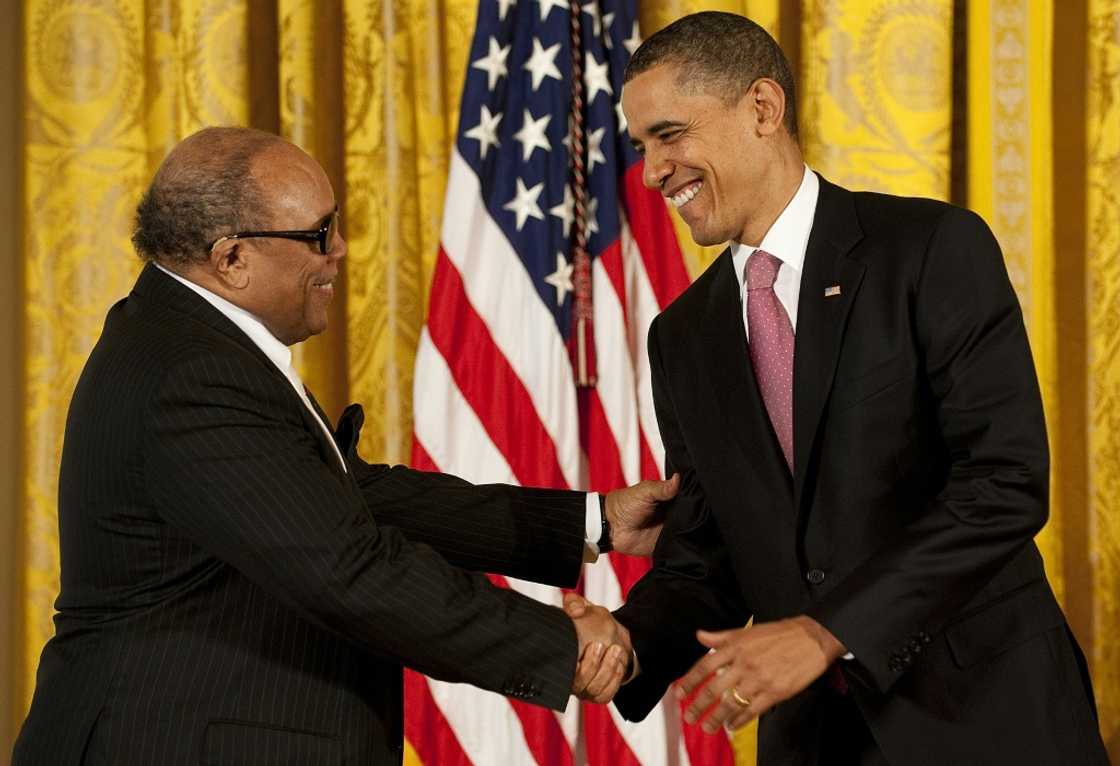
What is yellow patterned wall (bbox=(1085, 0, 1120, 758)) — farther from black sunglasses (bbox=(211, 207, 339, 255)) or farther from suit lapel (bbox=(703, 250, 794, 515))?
black sunglasses (bbox=(211, 207, 339, 255))

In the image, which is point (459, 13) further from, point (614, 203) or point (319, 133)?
point (614, 203)

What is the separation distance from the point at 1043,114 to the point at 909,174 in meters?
0.43

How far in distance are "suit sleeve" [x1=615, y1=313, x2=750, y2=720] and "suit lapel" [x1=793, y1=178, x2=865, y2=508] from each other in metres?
0.40

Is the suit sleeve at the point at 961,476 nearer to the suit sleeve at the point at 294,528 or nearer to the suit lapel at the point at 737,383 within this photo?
the suit lapel at the point at 737,383

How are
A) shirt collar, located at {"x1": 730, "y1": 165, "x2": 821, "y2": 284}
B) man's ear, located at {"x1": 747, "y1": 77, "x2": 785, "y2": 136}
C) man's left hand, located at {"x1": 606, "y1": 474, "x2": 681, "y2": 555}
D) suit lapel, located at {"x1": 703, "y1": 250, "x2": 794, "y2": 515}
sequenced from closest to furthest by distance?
1. suit lapel, located at {"x1": 703, "y1": 250, "x2": 794, "y2": 515}
2. shirt collar, located at {"x1": 730, "y1": 165, "x2": 821, "y2": 284}
3. man's ear, located at {"x1": 747, "y1": 77, "x2": 785, "y2": 136}
4. man's left hand, located at {"x1": 606, "y1": 474, "x2": 681, "y2": 555}

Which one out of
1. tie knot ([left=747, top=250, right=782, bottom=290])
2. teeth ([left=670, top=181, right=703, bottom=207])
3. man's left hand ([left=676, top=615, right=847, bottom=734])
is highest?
teeth ([left=670, top=181, right=703, bottom=207])

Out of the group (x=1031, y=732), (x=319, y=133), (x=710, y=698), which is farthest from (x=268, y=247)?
(x=319, y=133)

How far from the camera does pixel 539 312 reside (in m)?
3.61

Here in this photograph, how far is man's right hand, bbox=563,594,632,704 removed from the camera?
2.25 meters

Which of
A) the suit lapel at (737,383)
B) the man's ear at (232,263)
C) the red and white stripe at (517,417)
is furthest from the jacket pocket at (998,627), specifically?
the red and white stripe at (517,417)

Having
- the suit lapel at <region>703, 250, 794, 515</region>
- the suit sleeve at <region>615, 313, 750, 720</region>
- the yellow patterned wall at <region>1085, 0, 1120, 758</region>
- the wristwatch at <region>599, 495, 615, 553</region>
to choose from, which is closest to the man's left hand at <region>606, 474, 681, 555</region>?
the wristwatch at <region>599, 495, 615, 553</region>

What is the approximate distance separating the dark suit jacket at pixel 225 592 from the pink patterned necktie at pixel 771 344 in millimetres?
502

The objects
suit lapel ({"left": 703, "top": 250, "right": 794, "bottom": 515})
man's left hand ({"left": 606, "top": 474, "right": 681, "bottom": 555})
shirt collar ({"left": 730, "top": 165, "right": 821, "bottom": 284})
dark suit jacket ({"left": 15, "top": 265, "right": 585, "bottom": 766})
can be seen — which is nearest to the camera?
dark suit jacket ({"left": 15, "top": 265, "right": 585, "bottom": 766})

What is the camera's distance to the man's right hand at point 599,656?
2.25m
